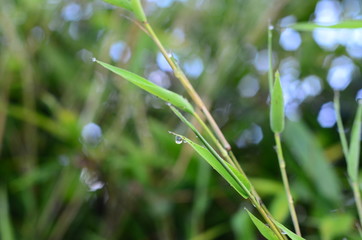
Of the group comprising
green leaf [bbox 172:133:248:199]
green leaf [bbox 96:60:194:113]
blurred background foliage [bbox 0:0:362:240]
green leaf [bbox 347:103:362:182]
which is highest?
green leaf [bbox 96:60:194:113]

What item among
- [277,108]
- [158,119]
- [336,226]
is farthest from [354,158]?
[158,119]

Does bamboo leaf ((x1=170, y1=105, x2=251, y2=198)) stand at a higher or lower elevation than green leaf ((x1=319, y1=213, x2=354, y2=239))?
higher

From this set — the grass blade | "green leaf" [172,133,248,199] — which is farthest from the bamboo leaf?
Answer: the grass blade

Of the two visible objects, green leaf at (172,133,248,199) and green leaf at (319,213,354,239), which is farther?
green leaf at (319,213,354,239)

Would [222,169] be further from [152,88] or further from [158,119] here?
[158,119]

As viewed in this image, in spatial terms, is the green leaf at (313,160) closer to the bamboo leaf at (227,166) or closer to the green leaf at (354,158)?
the green leaf at (354,158)

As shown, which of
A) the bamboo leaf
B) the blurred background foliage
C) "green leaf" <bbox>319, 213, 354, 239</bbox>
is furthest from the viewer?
the blurred background foliage

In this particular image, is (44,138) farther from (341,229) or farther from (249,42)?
(341,229)

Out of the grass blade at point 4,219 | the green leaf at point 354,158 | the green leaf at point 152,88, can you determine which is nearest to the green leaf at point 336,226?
the green leaf at point 354,158

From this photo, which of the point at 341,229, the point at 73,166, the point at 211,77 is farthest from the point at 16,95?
the point at 341,229

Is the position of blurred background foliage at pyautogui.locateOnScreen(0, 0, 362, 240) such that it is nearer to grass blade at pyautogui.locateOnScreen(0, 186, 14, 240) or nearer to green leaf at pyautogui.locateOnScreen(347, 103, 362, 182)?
grass blade at pyautogui.locateOnScreen(0, 186, 14, 240)

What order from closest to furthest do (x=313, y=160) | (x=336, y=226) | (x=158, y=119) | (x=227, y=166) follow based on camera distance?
(x=227, y=166) → (x=336, y=226) → (x=313, y=160) → (x=158, y=119)
